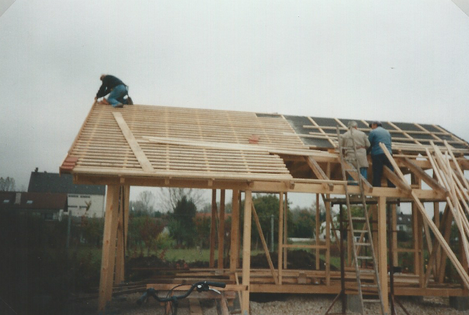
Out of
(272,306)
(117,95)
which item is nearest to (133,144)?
(117,95)

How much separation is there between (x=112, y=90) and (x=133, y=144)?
373cm

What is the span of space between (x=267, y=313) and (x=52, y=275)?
5560 mm

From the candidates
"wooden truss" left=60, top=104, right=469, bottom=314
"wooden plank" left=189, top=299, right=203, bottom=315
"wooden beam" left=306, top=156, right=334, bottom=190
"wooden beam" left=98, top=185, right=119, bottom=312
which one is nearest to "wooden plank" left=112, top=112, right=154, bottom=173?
"wooden truss" left=60, top=104, right=469, bottom=314

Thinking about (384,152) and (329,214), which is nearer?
(384,152)

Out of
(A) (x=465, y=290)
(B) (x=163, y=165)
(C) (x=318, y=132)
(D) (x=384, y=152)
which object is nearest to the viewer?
(B) (x=163, y=165)

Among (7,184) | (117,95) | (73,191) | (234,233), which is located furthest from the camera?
(73,191)

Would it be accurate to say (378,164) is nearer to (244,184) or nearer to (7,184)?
(244,184)

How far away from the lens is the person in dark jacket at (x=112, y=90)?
1259cm

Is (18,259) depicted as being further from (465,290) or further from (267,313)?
(465,290)

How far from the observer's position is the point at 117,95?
12.7 meters

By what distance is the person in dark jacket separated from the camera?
41.3 ft

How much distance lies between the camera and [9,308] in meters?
9.06

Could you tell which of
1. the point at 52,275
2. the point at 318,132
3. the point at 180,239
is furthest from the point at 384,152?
the point at 180,239

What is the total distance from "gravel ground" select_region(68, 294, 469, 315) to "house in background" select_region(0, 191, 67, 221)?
207 inches
